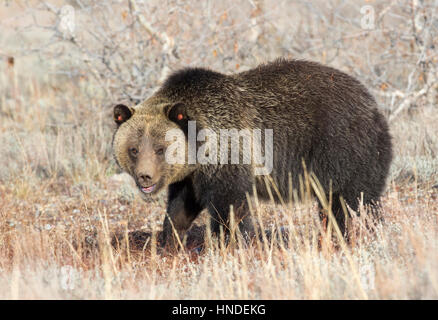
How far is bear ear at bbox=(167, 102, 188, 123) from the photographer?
511 cm

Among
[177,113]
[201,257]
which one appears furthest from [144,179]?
[201,257]

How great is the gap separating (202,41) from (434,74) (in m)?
4.09

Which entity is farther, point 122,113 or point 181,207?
point 181,207

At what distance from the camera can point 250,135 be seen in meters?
5.36

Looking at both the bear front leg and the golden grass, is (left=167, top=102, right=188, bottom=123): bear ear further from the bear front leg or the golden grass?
the golden grass

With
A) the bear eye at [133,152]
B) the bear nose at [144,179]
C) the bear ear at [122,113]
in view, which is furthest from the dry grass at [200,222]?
the bear ear at [122,113]

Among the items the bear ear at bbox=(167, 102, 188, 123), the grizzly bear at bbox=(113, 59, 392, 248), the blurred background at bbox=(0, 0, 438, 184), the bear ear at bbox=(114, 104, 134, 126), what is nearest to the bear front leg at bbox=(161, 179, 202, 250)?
the grizzly bear at bbox=(113, 59, 392, 248)

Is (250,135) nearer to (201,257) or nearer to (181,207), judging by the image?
(181,207)

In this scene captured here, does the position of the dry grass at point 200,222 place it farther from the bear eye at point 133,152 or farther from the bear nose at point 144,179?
the bear eye at point 133,152

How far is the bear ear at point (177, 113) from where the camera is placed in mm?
5113

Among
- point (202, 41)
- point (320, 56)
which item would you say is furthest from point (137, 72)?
point (320, 56)

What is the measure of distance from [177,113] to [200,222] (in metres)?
2.33

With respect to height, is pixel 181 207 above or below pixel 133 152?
below

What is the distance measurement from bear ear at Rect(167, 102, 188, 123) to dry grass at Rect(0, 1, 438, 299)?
1.05 meters
